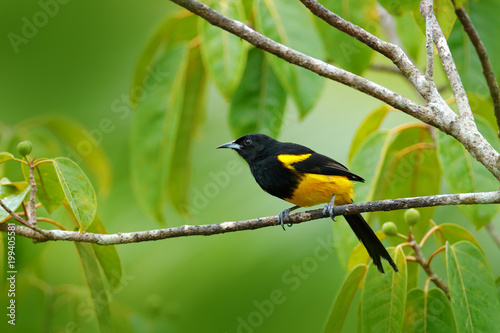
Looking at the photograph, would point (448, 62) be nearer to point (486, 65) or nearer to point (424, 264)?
point (486, 65)

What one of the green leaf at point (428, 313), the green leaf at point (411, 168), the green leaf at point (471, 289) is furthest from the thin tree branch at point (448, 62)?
the green leaf at point (411, 168)

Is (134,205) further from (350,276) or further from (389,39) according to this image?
(350,276)

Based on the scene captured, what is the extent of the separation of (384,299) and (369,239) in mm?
Answer: 514

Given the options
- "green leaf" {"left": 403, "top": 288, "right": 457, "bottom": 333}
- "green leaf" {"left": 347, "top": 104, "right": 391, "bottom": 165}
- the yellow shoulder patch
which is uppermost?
"green leaf" {"left": 347, "top": 104, "right": 391, "bottom": 165}

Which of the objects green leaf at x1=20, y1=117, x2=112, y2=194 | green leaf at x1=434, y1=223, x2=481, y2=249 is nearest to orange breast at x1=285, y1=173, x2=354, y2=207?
green leaf at x1=434, y1=223, x2=481, y2=249

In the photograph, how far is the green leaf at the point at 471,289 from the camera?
2.10 meters

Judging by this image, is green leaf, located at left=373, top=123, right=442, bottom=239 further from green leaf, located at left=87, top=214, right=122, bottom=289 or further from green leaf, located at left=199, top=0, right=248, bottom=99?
green leaf, located at left=87, top=214, right=122, bottom=289

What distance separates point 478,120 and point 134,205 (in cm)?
297

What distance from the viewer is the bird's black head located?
136 inches

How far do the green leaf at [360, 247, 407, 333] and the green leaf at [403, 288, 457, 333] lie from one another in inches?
6.3

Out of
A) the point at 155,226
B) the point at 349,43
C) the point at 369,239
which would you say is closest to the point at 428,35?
the point at 349,43

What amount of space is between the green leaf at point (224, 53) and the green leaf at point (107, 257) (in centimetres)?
81

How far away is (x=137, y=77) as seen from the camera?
140 inches

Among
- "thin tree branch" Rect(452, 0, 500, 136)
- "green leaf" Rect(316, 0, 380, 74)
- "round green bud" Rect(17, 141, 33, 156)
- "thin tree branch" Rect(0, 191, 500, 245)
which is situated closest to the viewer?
"thin tree branch" Rect(0, 191, 500, 245)
